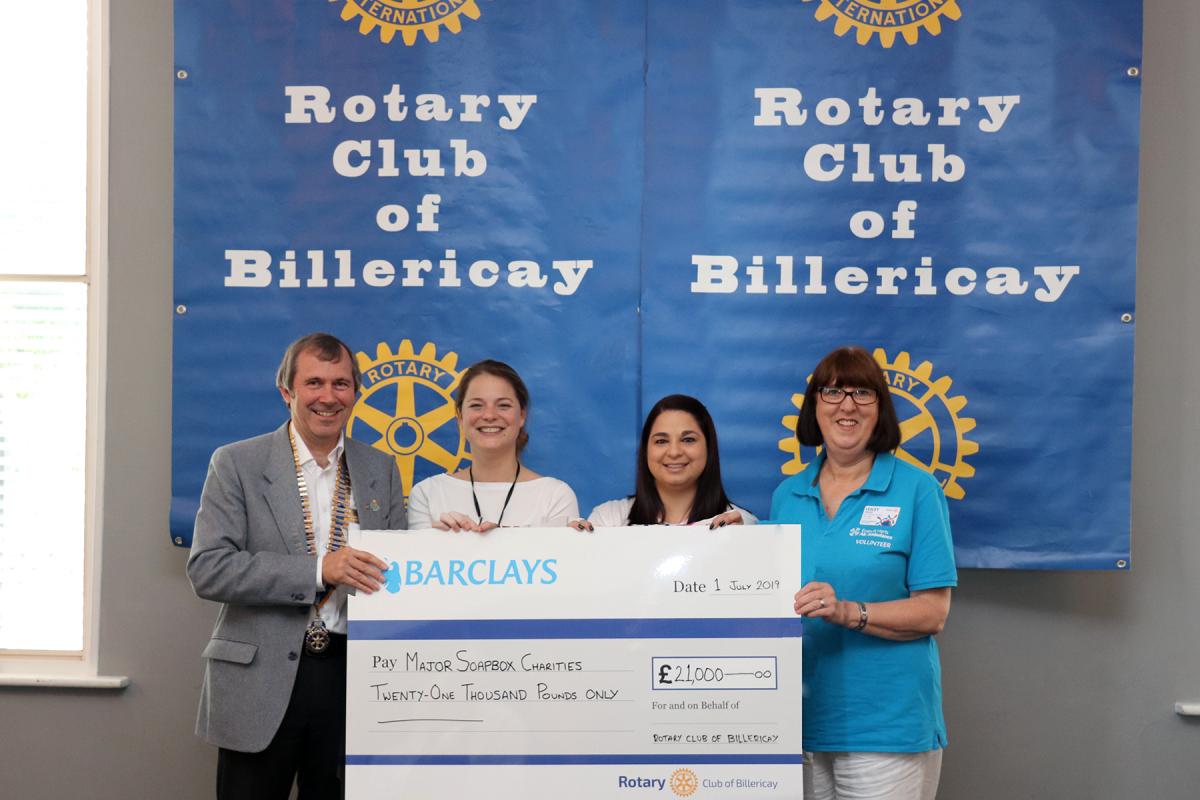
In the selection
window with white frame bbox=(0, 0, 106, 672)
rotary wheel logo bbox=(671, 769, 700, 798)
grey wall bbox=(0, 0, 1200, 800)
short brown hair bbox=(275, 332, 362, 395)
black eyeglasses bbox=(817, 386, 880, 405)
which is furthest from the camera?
window with white frame bbox=(0, 0, 106, 672)

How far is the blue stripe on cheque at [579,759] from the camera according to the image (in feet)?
7.29

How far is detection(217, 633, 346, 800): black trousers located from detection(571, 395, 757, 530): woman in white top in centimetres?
72

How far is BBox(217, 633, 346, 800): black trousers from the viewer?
95.0 inches

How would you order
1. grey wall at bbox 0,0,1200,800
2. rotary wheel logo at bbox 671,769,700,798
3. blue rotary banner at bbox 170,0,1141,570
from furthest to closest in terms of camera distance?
grey wall at bbox 0,0,1200,800
blue rotary banner at bbox 170,0,1141,570
rotary wheel logo at bbox 671,769,700,798

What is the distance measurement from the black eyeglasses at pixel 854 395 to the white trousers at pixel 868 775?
76cm

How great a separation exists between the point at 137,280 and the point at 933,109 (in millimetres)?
2562

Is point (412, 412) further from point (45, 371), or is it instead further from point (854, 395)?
point (854, 395)

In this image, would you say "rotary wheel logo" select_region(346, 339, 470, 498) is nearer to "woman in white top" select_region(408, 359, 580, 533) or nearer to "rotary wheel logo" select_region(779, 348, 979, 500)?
"woman in white top" select_region(408, 359, 580, 533)

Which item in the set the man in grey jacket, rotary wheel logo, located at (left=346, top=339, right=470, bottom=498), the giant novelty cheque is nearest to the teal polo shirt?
the giant novelty cheque

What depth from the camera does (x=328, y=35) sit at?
3.26 meters

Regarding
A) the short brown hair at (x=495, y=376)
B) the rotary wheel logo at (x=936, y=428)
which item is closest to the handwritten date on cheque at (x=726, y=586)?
the short brown hair at (x=495, y=376)

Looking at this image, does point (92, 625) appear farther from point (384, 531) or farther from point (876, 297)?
point (876, 297)

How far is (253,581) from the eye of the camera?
2.34 metres

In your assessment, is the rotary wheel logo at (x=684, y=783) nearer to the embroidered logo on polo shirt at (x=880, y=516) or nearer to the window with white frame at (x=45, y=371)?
the embroidered logo on polo shirt at (x=880, y=516)
